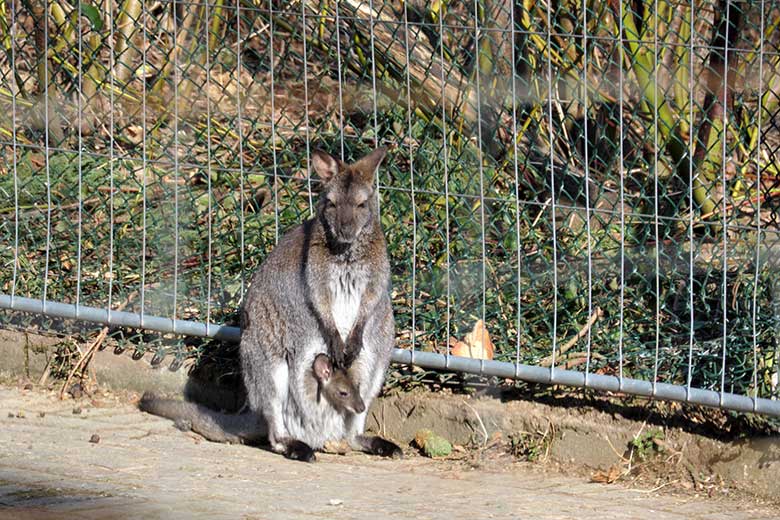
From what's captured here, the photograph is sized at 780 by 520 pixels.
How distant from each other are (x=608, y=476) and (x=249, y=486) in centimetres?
154

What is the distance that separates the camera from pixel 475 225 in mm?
6230

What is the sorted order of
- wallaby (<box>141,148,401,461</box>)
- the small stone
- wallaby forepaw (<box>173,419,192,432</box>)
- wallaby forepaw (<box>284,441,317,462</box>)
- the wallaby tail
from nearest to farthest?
wallaby forepaw (<box>284,441,317,462</box>) < wallaby (<box>141,148,401,461</box>) < the wallaby tail < wallaby forepaw (<box>173,419,192,432</box>) < the small stone

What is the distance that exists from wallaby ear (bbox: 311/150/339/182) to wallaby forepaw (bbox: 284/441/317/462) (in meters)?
1.23

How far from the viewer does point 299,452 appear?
18.7 feet

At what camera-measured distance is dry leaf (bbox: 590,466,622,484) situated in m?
5.36

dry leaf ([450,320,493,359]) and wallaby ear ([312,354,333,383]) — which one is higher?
dry leaf ([450,320,493,359])

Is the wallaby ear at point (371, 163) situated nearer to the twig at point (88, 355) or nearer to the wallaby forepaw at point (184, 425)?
the wallaby forepaw at point (184, 425)

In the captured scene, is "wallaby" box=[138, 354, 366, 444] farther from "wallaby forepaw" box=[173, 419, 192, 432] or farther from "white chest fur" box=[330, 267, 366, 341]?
"white chest fur" box=[330, 267, 366, 341]

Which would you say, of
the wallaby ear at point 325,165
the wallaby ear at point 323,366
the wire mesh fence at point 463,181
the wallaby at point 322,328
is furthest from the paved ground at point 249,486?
the wallaby ear at point 325,165

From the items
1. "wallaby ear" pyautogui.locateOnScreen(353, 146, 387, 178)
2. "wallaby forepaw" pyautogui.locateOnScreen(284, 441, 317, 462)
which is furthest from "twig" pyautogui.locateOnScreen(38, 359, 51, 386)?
"wallaby ear" pyautogui.locateOnScreen(353, 146, 387, 178)

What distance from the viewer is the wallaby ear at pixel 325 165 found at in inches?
226

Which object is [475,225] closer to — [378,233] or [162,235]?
A: [378,233]

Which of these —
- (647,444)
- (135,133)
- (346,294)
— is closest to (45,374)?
(135,133)

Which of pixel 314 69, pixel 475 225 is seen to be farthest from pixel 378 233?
pixel 314 69
